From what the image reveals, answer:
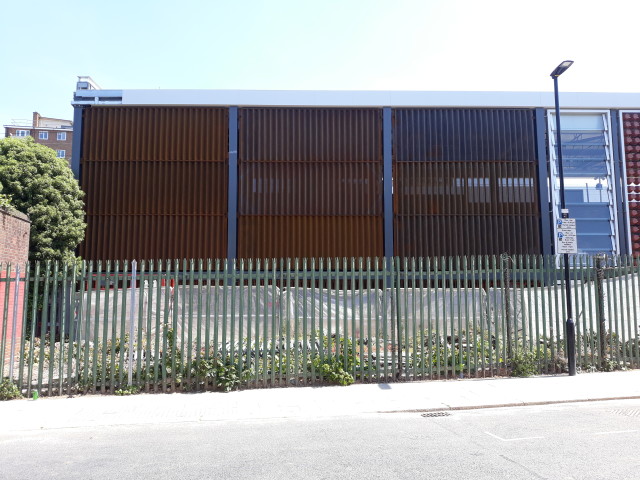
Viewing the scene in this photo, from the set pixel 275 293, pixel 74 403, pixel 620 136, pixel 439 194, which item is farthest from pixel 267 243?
pixel 620 136

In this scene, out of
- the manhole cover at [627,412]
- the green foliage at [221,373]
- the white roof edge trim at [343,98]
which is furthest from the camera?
the white roof edge trim at [343,98]

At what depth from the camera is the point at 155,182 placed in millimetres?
22672

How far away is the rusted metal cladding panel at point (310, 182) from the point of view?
22656 mm

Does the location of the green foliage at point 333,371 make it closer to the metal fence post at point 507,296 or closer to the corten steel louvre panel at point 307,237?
the metal fence post at point 507,296

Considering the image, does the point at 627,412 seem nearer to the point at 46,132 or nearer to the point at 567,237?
the point at 567,237

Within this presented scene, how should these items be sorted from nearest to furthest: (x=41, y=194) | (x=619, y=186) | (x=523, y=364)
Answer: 1. (x=523, y=364)
2. (x=41, y=194)
3. (x=619, y=186)

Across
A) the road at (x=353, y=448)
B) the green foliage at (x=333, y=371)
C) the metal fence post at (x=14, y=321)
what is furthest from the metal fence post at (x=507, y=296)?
the metal fence post at (x=14, y=321)

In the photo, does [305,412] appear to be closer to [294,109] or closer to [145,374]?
[145,374]

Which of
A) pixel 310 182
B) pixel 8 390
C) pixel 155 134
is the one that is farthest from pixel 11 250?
pixel 310 182

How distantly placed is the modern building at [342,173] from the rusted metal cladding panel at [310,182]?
0.17 ft

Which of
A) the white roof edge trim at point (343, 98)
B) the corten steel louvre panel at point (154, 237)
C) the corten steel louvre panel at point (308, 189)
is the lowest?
the corten steel louvre panel at point (154, 237)

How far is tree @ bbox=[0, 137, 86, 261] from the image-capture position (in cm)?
1727

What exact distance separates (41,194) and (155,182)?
5.50 m

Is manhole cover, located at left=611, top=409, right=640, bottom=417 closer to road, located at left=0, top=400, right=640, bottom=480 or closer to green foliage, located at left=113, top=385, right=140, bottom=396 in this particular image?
road, located at left=0, top=400, right=640, bottom=480
